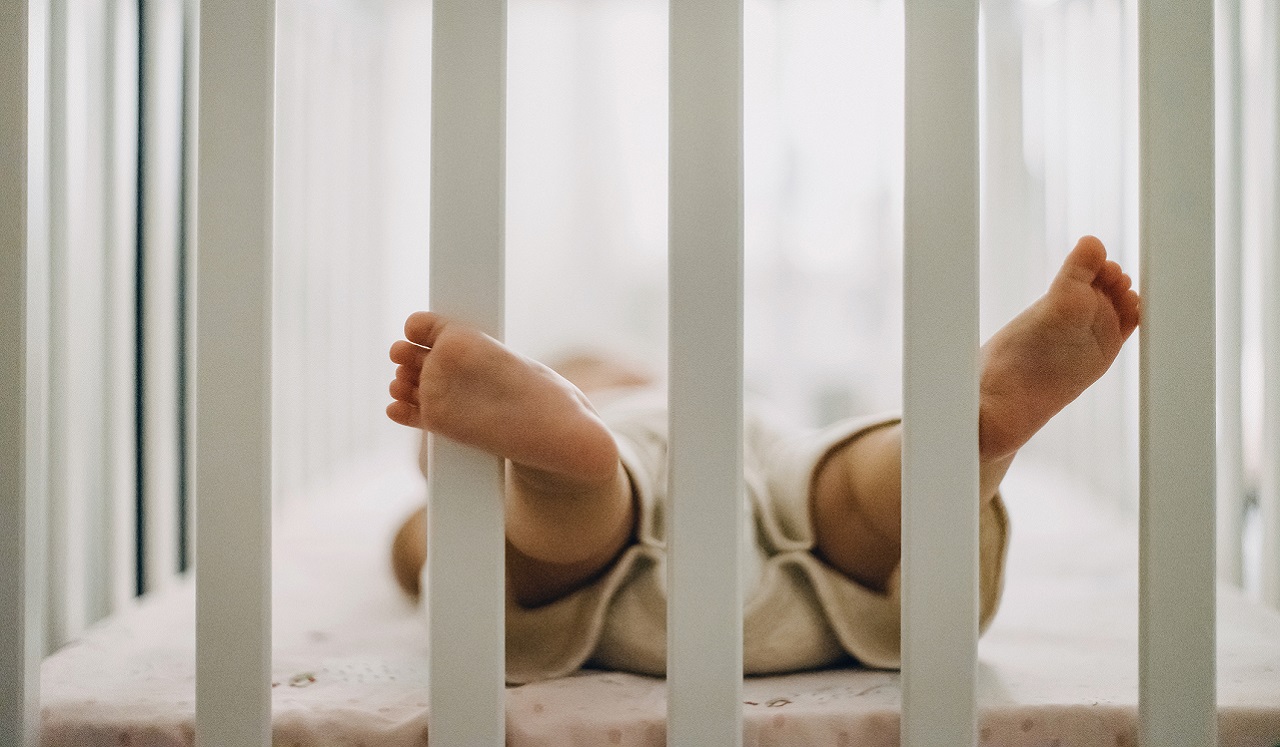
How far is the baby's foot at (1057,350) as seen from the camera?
0.57 meters

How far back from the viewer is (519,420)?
1.70 ft

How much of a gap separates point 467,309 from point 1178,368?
45 cm

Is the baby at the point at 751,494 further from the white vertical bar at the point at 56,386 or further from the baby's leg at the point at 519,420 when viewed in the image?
the white vertical bar at the point at 56,386

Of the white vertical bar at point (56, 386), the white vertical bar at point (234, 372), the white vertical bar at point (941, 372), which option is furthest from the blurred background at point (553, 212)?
the white vertical bar at point (941, 372)

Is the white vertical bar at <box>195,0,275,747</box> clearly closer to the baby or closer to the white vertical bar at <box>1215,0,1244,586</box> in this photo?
the baby

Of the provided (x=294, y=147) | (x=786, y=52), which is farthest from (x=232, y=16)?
(x=786, y=52)

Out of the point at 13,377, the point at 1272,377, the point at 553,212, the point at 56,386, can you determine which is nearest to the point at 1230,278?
the point at 1272,377

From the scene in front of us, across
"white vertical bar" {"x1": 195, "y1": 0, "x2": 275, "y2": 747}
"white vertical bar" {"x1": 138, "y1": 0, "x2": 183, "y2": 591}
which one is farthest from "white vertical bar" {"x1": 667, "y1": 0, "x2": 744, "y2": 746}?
"white vertical bar" {"x1": 138, "y1": 0, "x2": 183, "y2": 591}

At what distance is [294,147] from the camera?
1370mm

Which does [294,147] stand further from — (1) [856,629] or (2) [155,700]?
(1) [856,629]

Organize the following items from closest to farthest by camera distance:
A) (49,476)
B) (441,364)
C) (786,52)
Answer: (441,364), (49,476), (786,52)

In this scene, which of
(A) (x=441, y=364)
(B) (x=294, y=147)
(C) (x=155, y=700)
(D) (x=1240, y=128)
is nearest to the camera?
(A) (x=441, y=364)

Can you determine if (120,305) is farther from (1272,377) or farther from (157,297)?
(1272,377)

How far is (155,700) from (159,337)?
526mm
